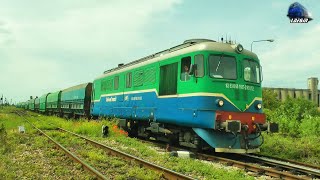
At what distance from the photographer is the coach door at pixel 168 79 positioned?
41.9ft

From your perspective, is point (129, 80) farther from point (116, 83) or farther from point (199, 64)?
point (199, 64)

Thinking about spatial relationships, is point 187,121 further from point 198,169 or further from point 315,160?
point 315,160

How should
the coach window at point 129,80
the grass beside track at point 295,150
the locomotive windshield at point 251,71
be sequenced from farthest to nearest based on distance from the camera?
the coach window at point 129,80 → the grass beside track at point 295,150 → the locomotive windshield at point 251,71

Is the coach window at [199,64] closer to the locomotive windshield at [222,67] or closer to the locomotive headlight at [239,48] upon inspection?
the locomotive windshield at [222,67]

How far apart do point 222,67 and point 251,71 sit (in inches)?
50.9

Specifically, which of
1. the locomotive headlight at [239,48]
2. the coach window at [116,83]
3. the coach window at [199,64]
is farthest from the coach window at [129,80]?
the locomotive headlight at [239,48]

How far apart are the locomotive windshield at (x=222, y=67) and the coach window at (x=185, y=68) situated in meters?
0.82

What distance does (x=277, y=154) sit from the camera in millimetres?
13531

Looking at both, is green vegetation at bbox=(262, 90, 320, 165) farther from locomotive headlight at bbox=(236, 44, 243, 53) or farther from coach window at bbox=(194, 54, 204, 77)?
coach window at bbox=(194, 54, 204, 77)

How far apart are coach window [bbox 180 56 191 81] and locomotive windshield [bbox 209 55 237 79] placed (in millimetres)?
822

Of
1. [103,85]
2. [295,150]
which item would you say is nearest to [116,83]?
[103,85]

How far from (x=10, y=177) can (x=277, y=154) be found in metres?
9.16

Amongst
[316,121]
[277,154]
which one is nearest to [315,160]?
[277,154]

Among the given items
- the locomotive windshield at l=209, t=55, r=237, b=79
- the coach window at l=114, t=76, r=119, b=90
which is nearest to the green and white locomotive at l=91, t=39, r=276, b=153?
the locomotive windshield at l=209, t=55, r=237, b=79
